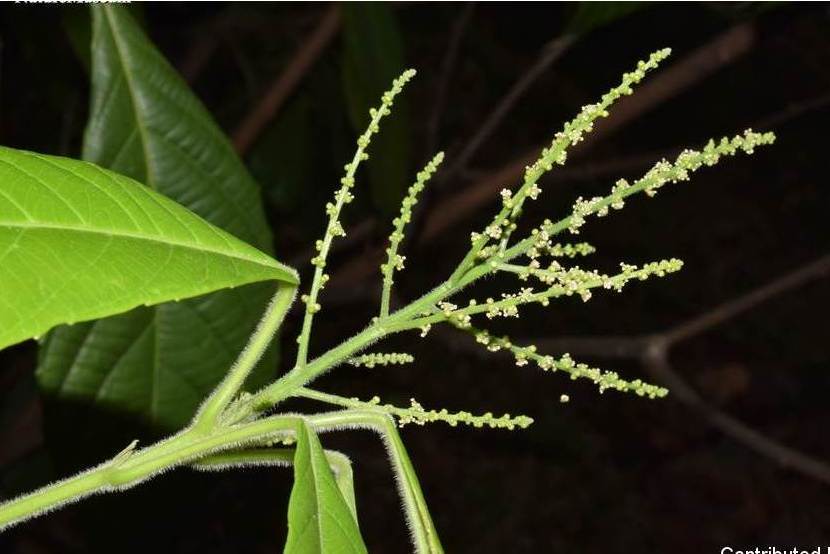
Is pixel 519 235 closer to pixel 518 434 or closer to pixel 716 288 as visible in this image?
pixel 518 434

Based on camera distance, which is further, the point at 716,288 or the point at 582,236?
the point at 716,288

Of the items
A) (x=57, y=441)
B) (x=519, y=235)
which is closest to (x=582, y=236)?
(x=519, y=235)

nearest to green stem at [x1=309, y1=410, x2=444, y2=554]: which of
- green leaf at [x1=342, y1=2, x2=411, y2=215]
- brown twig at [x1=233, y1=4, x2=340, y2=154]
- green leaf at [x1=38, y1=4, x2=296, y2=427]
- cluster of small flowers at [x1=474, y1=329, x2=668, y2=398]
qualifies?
cluster of small flowers at [x1=474, y1=329, x2=668, y2=398]

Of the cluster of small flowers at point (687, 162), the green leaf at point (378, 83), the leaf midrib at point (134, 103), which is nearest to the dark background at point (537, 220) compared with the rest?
the green leaf at point (378, 83)

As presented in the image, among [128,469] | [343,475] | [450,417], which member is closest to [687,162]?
[450,417]

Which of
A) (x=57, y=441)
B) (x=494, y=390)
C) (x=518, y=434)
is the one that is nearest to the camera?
(x=57, y=441)

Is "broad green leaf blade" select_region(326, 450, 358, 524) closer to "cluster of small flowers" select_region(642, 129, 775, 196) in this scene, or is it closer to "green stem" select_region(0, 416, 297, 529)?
"green stem" select_region(0, 416, 297, 529)
